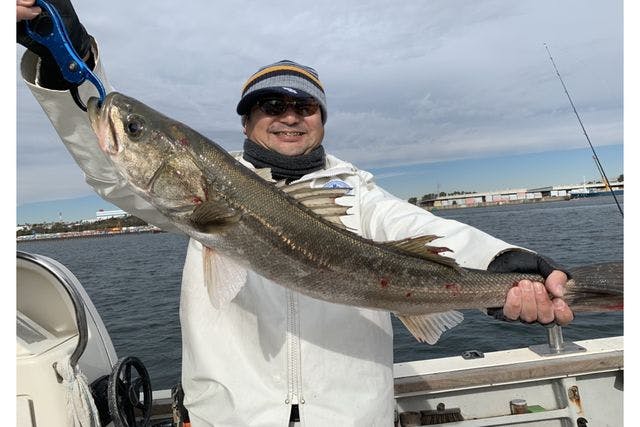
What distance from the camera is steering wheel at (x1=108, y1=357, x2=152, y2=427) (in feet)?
12.5

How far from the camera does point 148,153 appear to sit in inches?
120

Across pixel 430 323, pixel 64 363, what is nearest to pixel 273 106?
pixel 430 323

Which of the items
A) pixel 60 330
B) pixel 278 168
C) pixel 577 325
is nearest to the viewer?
pixel 278 168

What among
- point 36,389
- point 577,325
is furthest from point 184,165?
point 577,325

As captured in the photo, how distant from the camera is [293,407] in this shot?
3316 mm

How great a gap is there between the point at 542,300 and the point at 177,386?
328 centimetres

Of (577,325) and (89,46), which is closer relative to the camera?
(89,46)

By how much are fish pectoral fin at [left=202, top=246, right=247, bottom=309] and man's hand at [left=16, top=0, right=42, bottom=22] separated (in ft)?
6.03

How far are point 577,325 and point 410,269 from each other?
14.0 metres

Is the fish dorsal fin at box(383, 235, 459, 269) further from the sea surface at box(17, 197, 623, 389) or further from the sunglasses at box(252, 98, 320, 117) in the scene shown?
the sea surface at box(17, 197, 623, 389)

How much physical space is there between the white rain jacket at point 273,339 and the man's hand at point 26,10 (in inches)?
16.4

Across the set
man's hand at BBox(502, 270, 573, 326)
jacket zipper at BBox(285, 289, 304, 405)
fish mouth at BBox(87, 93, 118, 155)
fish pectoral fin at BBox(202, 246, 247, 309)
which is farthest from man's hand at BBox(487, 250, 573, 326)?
fish mouth at BBox(87, 93, 118, 155)

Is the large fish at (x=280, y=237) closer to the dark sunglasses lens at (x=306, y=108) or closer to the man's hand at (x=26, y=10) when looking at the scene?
the man's hand at (x=26, y=10)
